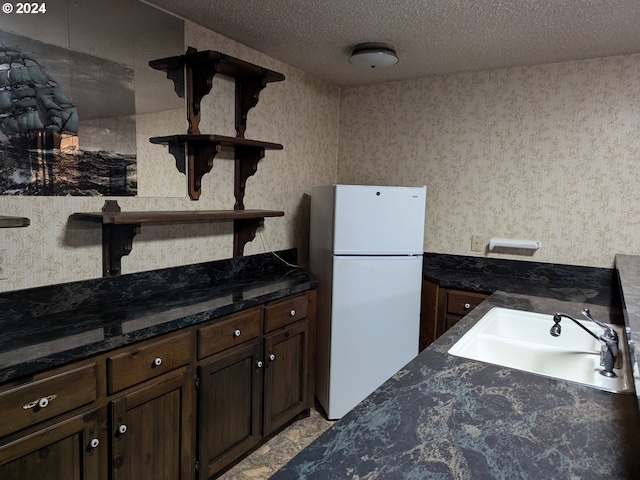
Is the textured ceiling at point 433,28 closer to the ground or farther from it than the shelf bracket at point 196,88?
farther from it

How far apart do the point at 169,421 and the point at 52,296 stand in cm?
69

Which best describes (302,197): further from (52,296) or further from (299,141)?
(52,296)

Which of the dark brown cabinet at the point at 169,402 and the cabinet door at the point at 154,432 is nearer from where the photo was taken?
the dark brown cabinet at the point at 169,402

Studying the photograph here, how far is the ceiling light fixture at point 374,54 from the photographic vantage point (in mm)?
2541

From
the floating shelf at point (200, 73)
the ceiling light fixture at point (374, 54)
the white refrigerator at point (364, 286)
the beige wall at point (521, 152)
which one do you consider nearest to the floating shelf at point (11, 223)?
the floating shelf at point (200, 73)

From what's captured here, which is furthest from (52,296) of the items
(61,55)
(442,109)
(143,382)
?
(442,109)

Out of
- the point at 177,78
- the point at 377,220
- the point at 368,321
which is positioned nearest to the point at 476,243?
the point at 377,220

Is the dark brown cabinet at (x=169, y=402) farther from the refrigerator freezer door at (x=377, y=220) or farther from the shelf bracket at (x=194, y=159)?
the shelf bracket at (x=194, y=159)

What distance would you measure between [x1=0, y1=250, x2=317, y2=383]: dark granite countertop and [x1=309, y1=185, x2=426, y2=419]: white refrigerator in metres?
0.22

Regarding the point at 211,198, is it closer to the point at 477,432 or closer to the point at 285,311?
the point at 285,311

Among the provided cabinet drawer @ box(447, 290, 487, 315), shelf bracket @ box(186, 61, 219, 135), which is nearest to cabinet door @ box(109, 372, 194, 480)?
shelf bracket @ box(186, 61, 219, 135)

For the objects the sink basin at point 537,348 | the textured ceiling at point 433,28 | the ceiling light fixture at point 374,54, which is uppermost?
the textured ceiling at point 433,28

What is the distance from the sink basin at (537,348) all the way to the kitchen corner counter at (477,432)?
0.23 meters

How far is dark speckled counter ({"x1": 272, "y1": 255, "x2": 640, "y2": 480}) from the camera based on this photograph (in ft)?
2.97
